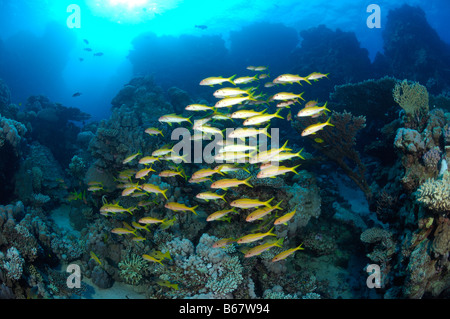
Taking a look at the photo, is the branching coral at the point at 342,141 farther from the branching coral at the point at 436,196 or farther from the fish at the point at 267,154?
the fish at the point at 267,154

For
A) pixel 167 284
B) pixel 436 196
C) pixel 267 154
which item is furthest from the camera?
pixel 167 284

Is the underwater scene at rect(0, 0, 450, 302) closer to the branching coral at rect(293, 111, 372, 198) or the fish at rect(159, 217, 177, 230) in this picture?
the branching coral at rect(293, 111, 372, 198)

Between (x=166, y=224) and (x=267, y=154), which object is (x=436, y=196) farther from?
(x=166, y=224)

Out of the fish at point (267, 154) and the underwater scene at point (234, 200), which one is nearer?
the fish at point (267, 154)

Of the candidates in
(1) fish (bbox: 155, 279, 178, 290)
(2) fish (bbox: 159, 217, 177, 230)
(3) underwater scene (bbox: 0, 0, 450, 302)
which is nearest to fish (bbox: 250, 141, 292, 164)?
(3) underwater scene (bbox: 0, 0, 450, 302)

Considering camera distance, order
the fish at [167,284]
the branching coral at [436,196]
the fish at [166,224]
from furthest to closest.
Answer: the fish at [166,224]
the fish at [167,284]
the branching coral at [436,196]

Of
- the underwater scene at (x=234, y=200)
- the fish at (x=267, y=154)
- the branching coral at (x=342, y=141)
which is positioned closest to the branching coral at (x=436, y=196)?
the underwater scene at (x=234, y=200)

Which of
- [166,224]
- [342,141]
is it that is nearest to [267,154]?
[166,224]

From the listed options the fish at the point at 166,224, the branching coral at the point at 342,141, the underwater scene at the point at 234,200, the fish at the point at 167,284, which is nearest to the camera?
the underwater scene at the point at 234,200

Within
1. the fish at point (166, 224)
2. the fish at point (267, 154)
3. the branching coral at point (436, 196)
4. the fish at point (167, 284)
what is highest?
the fish at point (267, 154)

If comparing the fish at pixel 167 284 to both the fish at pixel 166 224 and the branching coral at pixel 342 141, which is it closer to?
the fish at pixel 166 224

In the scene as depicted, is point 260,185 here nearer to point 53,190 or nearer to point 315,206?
point 315,206

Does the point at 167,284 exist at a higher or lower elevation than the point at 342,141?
lower

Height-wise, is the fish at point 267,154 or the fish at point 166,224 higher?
the fish at point 267,154
